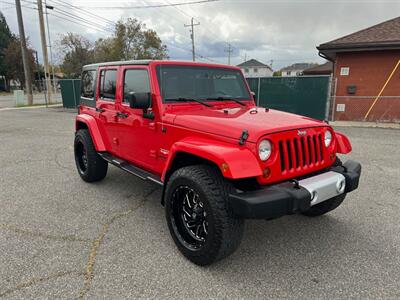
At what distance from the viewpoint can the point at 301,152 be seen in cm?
254

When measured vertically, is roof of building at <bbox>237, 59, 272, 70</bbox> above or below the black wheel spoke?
above

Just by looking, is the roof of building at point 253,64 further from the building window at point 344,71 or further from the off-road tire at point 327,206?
the off-road tire at point 327,206

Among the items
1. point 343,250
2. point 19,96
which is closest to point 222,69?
point 343,250

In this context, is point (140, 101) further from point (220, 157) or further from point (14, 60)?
point (14, 60)

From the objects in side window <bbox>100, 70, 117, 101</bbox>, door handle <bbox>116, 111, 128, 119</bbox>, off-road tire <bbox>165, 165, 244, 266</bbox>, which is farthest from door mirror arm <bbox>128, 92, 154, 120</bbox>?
side window <bbox>100, 70, 117, 101</bbox>

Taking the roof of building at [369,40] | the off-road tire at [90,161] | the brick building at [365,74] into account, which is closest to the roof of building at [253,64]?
the roof of building at [369,40]

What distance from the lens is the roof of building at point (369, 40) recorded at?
1074 centimetres

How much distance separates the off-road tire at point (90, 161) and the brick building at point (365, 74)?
393 inches

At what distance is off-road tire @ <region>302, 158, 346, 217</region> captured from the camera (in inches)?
122

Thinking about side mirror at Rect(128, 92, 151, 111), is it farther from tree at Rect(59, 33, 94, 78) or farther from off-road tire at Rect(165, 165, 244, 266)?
tree at Rect(59, 33, 94, 78)

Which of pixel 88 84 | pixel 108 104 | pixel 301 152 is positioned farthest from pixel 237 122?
pixel 88 84

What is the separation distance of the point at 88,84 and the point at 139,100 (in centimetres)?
226

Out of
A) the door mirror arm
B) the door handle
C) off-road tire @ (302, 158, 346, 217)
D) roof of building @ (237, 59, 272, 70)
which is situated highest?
roof of building @ (237, 59, 272, 70)

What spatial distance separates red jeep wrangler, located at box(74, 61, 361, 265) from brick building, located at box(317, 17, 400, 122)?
927 cm
